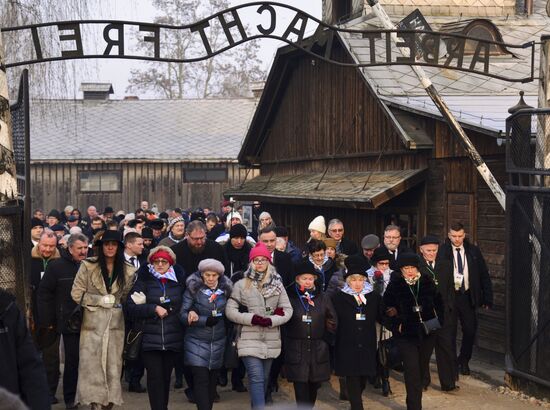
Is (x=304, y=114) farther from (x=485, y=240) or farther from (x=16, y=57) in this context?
(x=485, y=240)

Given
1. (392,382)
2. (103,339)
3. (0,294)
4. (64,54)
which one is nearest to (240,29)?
(64,54)

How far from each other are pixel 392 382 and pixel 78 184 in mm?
24633

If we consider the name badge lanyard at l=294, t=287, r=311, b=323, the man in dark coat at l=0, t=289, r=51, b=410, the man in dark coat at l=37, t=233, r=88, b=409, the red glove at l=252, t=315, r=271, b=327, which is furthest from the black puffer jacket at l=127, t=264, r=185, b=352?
the man in dark coat at l=0, t=289, r=51, b=410

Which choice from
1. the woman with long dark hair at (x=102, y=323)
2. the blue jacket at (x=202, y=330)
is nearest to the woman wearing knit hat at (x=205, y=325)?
the blue jacket at (x=202, y=330)

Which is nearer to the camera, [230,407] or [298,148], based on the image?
[230,407]

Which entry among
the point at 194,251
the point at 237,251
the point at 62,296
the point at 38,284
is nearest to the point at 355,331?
the point at 194,251

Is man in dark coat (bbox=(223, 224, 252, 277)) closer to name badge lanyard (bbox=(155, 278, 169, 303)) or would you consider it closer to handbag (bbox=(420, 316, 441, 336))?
Answer: name badge lanyard (bbox=(155, 278, 169, 303))

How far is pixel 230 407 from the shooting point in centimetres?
1033

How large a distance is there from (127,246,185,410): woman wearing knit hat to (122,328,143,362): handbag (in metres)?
0.05

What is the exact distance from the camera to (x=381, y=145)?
16812mm

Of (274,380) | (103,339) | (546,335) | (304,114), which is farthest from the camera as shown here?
(304,114)

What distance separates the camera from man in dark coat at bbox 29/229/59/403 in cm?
1020

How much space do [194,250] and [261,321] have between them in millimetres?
2035

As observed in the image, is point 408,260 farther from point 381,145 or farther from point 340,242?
point 381,145
